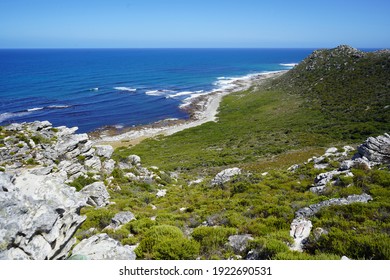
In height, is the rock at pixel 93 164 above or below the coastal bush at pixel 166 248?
below

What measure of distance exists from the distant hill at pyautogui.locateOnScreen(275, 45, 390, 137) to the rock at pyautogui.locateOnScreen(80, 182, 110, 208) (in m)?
40.2

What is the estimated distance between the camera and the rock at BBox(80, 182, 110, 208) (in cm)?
1670

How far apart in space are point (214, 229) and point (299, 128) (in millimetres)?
42528

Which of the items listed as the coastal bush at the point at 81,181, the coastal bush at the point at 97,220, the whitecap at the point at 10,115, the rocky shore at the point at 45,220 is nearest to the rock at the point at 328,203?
the rocky shore at the point at 45,220

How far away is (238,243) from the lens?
8914 mm

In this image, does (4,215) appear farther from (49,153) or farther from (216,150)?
(216,150)

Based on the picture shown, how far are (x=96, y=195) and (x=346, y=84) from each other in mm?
69756

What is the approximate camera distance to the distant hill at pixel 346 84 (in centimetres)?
5156

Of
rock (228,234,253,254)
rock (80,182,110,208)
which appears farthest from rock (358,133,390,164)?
rock (80,182,110,208)

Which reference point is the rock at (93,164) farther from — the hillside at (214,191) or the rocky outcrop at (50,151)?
the hillside at (214,191)

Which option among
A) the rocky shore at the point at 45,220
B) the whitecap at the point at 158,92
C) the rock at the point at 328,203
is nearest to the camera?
the rocky shore at the point at 45,220

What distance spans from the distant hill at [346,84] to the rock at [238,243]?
40.4m

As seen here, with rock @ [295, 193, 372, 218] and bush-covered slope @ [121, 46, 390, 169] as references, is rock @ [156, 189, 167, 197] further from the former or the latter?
bush-covered slope @ [121, 46, 390, 169]

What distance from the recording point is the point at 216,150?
43.1 meters
